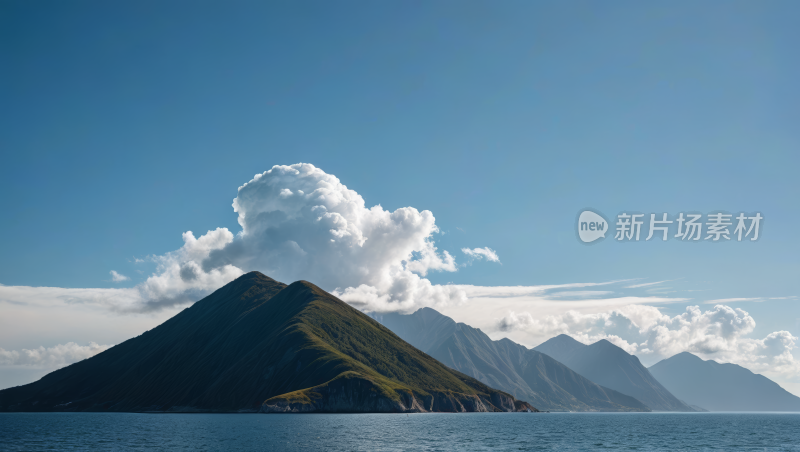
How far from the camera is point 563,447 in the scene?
128750 mm

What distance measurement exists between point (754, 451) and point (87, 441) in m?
167

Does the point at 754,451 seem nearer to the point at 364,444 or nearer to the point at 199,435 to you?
the point at 364,444

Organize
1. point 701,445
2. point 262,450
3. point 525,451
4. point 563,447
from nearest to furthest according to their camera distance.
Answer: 1. point 262,450
2. point 525,451
3. point 563,447
4. point 701,445

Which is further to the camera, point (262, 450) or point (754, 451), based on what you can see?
point (754, 451)

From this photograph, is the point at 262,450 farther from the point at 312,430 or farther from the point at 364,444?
the point at 312,430

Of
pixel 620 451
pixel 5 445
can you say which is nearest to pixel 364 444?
pixel 620 451

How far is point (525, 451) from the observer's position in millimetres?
116688

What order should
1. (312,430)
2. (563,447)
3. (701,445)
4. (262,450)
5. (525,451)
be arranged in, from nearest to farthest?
1. (262,450)
2. (525,451)
3. (563,447)
4. (701,445)
5. (312,430)

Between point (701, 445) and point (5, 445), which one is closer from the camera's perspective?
point (5, 445)

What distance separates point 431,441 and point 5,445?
103835 mm

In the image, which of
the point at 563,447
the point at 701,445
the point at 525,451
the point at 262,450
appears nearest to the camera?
the point at 262,450

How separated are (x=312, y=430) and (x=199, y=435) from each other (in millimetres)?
33860

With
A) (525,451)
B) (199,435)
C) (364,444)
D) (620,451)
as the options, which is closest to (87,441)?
(199,435)

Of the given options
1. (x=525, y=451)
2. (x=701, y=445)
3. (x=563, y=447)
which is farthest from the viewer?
(x=701, y=445)
